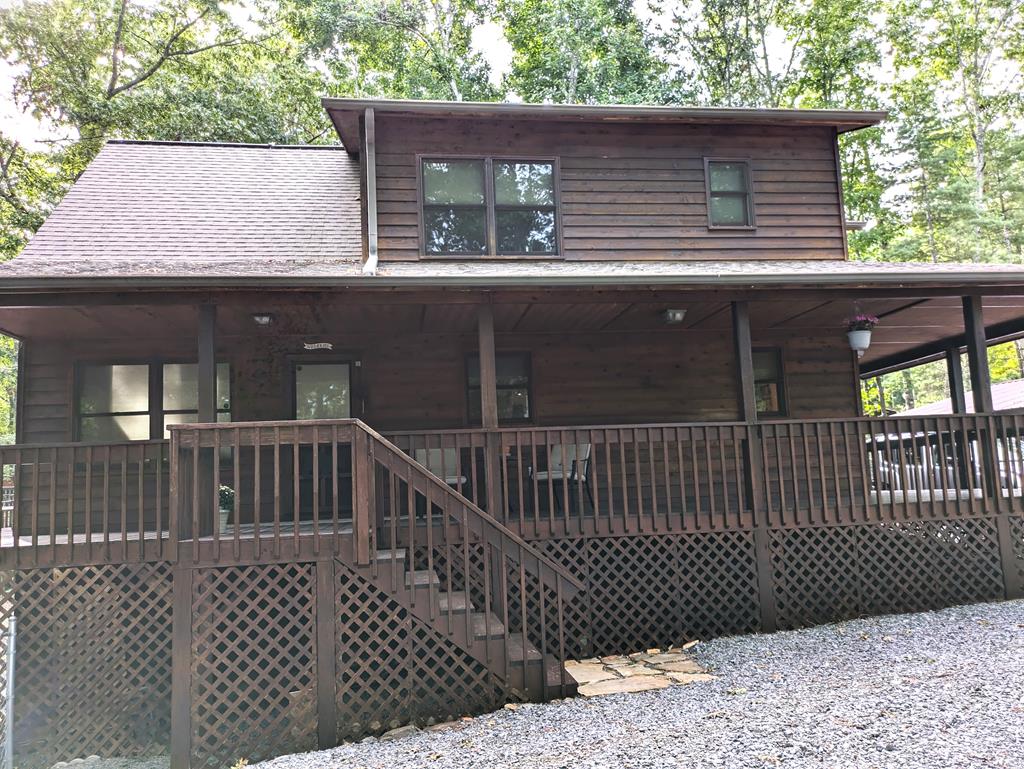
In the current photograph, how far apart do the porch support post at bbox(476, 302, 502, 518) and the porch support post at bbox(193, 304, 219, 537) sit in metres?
2.28

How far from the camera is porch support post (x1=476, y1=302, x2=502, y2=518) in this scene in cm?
592

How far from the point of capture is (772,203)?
855 centimetres

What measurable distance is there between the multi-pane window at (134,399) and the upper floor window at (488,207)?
3.12 meters

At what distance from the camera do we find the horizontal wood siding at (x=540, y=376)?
779 centimetres

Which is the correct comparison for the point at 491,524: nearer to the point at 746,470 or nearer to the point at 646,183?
the point at 746,470

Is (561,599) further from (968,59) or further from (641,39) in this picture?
(968,59)

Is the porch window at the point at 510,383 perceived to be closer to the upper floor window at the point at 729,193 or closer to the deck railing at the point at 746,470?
the deck railing at the point at 746,470

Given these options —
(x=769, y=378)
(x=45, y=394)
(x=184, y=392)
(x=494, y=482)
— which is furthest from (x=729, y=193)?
(x=45, y=394)

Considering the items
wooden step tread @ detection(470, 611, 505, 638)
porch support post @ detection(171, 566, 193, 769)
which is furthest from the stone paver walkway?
porch support post @ detection(171, 566, 193, 769)

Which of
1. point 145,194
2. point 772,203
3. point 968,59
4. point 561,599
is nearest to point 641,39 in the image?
point 968,59

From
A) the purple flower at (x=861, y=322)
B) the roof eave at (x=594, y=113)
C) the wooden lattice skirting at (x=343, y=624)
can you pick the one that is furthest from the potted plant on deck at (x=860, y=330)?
the roof eave at (x=594, y=113)

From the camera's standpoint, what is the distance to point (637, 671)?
5555 mm

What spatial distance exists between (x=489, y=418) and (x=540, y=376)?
2.51 m

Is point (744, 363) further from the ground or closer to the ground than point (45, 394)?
closer to the ground
